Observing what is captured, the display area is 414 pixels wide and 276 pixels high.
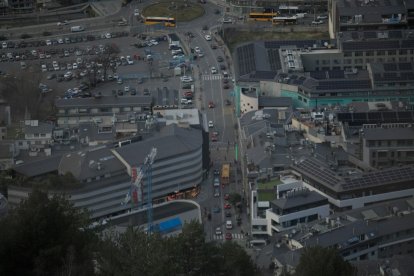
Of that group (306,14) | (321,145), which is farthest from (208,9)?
(321,145)

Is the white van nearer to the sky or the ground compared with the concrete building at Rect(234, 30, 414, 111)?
nearer to the ground

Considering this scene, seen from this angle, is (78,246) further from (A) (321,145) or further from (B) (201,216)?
(A) (321,145)

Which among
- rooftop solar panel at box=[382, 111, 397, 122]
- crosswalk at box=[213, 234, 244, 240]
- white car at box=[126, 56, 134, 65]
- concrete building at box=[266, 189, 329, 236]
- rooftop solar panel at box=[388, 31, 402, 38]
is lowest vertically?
crosswalk at box=[213, 234, 244, 240]

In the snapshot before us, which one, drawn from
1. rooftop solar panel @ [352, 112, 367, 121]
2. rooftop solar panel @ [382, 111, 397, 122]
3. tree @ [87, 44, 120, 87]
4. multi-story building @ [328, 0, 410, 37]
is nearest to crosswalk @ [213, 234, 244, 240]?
rooftop solar panel @ [352, 112, 367, 121]

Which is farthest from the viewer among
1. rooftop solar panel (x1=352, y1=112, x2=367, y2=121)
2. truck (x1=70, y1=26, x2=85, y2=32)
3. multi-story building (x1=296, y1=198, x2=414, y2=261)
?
truck (x1=70, y1=26, x2=85, y2=32)

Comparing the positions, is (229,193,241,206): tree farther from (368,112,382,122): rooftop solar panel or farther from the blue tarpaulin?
(368,112,382,122): rooftop solar panel

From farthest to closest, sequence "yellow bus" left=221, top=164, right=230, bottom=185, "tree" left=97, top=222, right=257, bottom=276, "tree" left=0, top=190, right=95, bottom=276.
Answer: "yellow bus" left=221, top=164, right=230, bottom=185, "tree" left=0, top=190, right=95, bottom=276, "tree" left=97, top=222, right=257, bottom=276

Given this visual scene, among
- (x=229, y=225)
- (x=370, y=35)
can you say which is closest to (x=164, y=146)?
(x=229, y=225)

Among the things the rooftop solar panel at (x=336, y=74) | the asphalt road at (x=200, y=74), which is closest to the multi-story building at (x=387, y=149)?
the asphalt road at (x=200, y=74)
